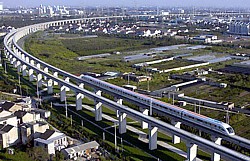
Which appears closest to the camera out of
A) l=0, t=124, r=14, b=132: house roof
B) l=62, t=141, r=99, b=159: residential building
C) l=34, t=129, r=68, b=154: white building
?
l=62, t=141, r=99, b=159: residential building

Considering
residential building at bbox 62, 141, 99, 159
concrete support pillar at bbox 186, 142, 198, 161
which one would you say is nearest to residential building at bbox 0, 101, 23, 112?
residential building at bbox 62, 141, 99, 159

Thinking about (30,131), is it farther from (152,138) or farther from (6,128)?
(152,138)

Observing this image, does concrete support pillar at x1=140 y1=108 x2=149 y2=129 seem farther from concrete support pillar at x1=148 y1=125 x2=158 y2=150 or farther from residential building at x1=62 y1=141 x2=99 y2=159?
residential building at x1=62 y1=141 x2=99 y2=159

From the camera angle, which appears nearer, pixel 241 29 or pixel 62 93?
pixel 62 93

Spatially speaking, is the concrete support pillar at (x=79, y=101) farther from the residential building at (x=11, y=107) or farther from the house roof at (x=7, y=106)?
the house roof at (x=7, y=106)

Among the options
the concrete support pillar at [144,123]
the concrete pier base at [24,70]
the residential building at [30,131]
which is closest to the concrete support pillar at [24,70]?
the concrete pier base at [24,70]

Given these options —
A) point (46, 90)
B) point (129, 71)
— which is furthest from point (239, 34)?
point (46, 90)

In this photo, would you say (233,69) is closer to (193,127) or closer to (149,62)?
(149,62)

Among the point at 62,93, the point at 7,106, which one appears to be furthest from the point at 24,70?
the point at 7,106
